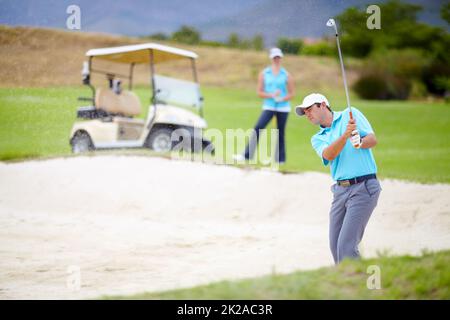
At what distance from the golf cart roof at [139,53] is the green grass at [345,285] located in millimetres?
7315

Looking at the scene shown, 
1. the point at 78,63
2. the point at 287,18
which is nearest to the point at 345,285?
the point at 287,18

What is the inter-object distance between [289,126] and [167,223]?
13269mm

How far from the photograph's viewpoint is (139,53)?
12.0 m

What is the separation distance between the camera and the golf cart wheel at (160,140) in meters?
11.5

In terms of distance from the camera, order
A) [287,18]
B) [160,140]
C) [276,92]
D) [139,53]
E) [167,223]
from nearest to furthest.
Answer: [287,18] → [167,223] → [276,92] → [160,140] → [139,53]

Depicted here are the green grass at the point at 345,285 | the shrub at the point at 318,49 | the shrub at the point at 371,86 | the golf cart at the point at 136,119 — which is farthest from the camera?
the shrub at the point at 371,86

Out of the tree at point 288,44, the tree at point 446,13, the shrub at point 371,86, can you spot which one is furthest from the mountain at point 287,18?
the shrub at point 371,86

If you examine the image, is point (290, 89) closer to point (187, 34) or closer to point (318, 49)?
point (187, 34)

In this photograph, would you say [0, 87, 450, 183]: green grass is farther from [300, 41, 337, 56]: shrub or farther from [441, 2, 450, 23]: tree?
[300, 41, 337, 56]: shrub

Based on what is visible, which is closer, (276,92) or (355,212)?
(355,212)

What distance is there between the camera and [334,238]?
5555 mm

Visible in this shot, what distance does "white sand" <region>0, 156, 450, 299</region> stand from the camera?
6.49 m

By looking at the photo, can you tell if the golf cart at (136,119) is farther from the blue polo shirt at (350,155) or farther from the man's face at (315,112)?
the blue polo shirt at (350,155)
